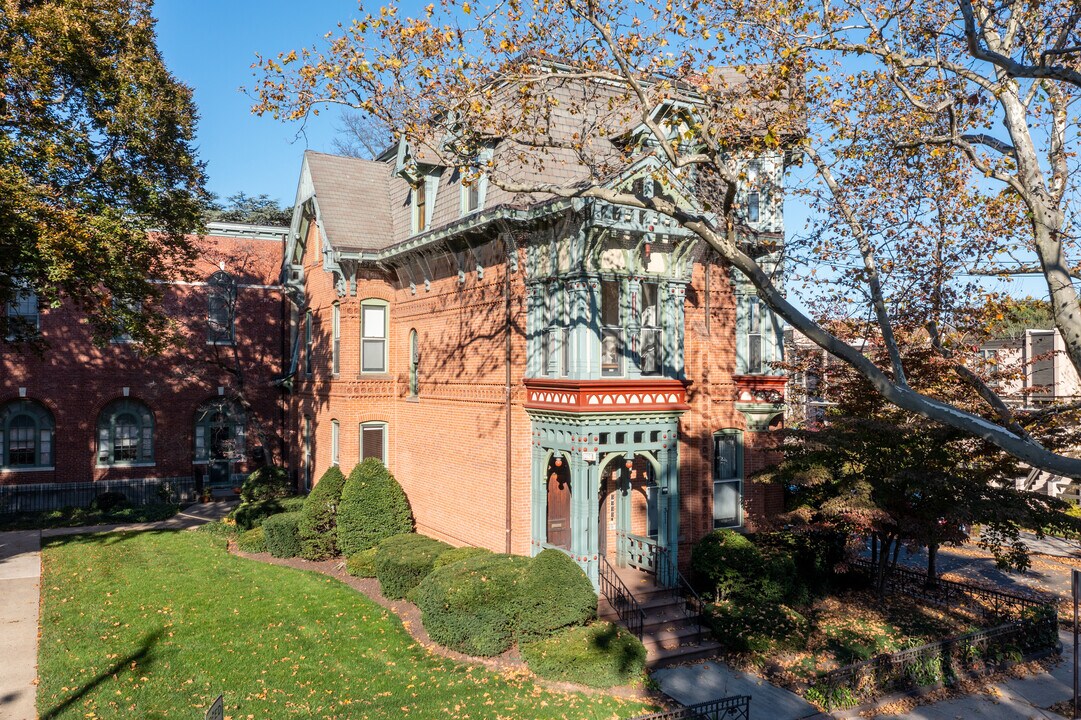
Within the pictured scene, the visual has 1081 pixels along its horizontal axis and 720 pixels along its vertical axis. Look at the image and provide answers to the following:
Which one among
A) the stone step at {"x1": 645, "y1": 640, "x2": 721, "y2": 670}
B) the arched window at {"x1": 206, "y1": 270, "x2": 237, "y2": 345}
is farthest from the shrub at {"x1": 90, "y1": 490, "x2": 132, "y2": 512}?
the stone step at {"x1": 645, "y1": 640, "x2": 721, "y2": 670}

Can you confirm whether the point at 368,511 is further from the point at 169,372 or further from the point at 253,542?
the point at 169,372

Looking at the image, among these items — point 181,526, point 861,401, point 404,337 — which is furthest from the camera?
point 181,526

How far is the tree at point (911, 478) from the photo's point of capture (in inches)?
555

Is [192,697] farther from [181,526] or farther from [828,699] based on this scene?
[181,526]

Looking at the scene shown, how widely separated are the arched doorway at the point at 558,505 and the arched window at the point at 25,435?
20725mm

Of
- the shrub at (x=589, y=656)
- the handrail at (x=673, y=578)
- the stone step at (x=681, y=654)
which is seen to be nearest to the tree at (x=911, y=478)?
the handrail at (x=673, y=578)

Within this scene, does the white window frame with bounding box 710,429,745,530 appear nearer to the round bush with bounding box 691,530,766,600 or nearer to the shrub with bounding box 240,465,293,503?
the round bush with bounding box 691,530,766,600

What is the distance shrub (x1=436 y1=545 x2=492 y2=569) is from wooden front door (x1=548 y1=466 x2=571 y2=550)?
5.00 ft

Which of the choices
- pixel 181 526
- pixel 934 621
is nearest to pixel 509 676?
pixel 934 621

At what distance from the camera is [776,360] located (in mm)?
18531

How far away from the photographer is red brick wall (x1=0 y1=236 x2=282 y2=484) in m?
27.5

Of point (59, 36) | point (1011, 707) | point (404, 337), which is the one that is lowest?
point (1011, 707)

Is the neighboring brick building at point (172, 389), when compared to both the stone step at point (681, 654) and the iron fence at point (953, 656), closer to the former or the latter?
the stone step at point (681, 654)

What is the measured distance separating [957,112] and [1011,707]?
9368 millimetres
